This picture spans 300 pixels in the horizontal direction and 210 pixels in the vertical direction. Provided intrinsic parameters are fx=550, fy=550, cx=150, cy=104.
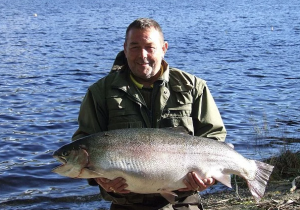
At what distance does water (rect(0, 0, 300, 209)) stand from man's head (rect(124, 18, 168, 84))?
3655mm

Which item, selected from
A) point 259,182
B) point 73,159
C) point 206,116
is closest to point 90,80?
point 206,116

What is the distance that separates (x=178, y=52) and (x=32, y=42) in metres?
7.50

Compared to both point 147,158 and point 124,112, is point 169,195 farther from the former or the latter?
point 124,112

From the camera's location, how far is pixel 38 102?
14.4 m

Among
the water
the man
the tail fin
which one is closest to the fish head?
the man

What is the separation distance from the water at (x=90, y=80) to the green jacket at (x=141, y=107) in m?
3.40

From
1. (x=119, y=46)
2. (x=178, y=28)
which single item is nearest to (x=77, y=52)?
(x=119, y=46)

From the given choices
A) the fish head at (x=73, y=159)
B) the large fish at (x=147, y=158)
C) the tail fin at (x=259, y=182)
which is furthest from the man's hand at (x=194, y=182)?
the fish head at (x=73, y=159)

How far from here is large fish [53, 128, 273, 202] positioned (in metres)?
4.20

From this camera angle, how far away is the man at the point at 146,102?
4676 mm

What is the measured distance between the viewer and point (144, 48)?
466 cm

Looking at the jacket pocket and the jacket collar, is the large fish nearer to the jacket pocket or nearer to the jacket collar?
the jacket pocket

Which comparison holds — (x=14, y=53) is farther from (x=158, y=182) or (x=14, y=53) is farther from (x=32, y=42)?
(x=158, y=182)

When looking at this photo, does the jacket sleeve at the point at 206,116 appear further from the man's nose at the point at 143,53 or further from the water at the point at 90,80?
the water at the point at 90,80
